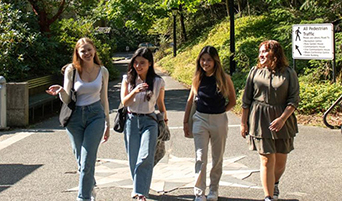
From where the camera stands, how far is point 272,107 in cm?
492

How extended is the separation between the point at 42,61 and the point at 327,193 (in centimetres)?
1058

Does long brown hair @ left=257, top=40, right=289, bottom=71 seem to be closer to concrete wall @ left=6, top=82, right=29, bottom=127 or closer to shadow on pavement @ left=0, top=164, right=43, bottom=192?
shadow on pavement @ left=0, top=164, right=43, bottom=192

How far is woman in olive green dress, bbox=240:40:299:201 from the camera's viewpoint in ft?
15.9

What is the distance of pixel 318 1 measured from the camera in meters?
16.3

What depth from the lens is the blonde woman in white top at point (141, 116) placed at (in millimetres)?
4980

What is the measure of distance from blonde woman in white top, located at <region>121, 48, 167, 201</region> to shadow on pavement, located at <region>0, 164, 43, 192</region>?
191 cm

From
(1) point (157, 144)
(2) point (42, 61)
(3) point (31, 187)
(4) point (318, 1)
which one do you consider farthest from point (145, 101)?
(4) point (318, 1)

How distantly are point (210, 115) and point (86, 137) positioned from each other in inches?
52.0

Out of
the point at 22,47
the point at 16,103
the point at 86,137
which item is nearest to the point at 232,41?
the point at 22,47

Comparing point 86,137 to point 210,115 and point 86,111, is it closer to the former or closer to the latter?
point 86,111

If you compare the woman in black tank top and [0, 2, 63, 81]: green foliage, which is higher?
[0, 2, 63, 81]: green foliage

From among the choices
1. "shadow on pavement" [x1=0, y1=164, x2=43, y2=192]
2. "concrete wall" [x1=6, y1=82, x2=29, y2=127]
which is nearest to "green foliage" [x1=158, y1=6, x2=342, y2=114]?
"concrete wall" [x1=6, y1=82, x2=29, y2=127]

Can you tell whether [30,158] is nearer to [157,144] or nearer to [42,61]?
[157,144]

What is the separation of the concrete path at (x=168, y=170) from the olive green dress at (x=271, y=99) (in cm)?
88
